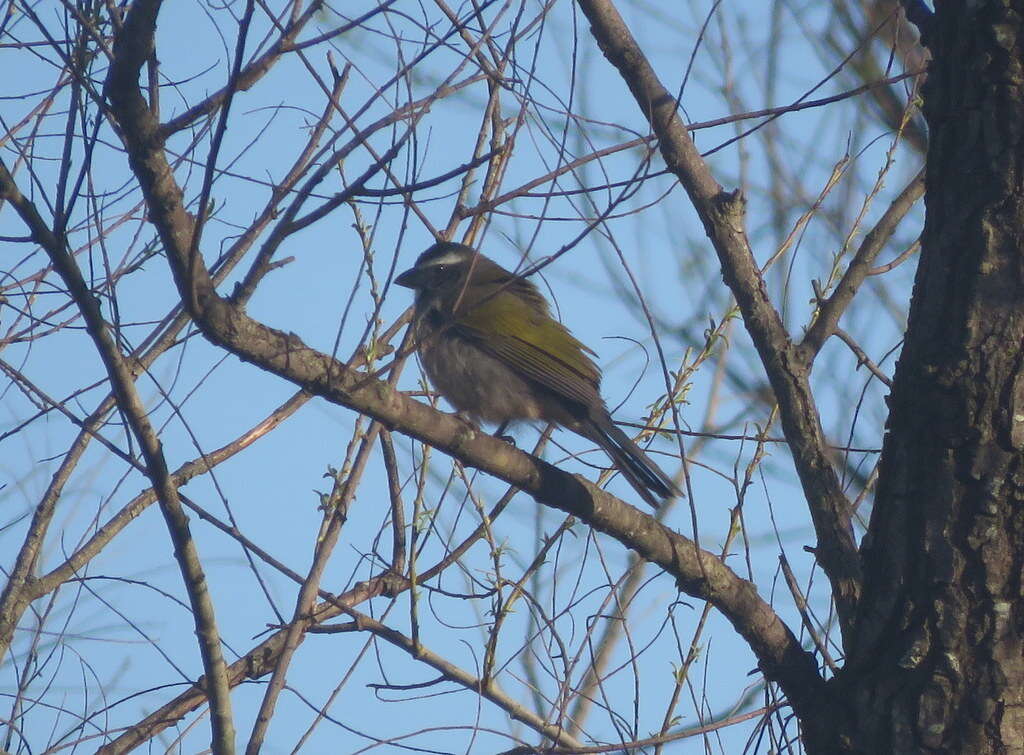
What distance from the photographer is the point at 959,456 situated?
2838 millimetres

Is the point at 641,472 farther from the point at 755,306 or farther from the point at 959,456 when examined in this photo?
the point at 959,456

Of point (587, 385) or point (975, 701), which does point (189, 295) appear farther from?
point (587, 385)

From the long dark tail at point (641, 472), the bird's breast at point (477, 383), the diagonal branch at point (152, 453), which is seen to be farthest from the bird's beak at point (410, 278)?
the diagonal branch at point (152, 453)

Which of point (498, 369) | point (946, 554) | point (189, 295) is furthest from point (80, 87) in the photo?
point (498, 369)

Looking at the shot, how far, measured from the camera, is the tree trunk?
278 centimetres

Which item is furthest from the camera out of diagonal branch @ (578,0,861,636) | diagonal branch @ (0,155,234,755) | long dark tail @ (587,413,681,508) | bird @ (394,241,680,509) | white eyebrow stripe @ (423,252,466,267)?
white eyebrow stripe @ (423,252,466,267)

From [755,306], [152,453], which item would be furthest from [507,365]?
[152,453]

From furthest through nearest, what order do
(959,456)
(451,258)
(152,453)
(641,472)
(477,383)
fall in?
1. (451,258)
2. (477,383)
3. (641,472)
4. (152,453)
5. (959,456)

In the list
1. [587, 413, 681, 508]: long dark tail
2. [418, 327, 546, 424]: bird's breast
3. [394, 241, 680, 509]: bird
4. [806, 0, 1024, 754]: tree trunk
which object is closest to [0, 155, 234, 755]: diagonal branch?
[806, 0, 1024, 754]: tree trunk

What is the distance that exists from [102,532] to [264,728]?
1.45m

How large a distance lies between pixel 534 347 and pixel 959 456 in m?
3.52

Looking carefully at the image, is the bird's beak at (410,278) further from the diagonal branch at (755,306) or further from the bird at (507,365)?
the diagonal branch at (755,306)

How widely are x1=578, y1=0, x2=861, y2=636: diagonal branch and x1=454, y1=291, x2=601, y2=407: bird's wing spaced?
209cm

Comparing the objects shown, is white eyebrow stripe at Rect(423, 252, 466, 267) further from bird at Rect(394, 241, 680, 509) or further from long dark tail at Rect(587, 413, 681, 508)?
long dark tail at Rect(587, 413, 681, 508)
